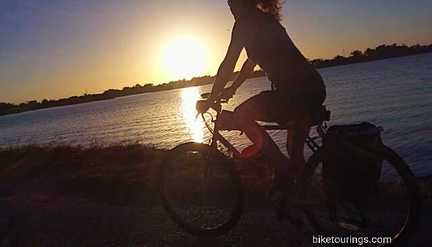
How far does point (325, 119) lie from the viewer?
5.18 meters

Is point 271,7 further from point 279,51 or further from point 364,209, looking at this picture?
point 364,209

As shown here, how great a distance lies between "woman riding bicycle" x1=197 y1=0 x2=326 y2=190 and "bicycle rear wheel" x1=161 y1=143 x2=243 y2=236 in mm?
684

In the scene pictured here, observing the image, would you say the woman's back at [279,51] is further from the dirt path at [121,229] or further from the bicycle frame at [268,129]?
the dirt path at [121,229]

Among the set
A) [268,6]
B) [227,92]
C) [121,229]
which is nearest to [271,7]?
[268,6]

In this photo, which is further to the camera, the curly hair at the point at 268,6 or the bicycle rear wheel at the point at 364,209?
the curly hair at the point at 268,6

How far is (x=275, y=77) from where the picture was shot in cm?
525

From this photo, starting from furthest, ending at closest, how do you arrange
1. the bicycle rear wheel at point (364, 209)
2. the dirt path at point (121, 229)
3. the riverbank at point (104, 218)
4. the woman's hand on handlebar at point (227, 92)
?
the riverbank at point (104, 218) < the dirt path at point (121, 229) < the woman's hand on handlebar at point (227, 92) < the bicycle rear wheel at point (364, 209)

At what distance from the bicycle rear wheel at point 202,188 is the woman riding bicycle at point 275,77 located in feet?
2.24

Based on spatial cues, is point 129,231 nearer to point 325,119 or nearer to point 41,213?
point 41,213

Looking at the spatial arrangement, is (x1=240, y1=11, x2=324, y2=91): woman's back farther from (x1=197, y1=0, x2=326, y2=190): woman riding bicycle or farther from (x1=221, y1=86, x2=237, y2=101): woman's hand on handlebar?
(x1=221, y1=86, x2=237, y2=101): woman's hand on handlebar

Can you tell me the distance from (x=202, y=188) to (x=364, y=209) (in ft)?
8.19

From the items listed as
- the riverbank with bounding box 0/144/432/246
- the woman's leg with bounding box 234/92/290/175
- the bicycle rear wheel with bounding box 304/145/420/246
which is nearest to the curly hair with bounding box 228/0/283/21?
the woman's leg with bounding box 234/92/290/175

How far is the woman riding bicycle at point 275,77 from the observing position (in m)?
5.15

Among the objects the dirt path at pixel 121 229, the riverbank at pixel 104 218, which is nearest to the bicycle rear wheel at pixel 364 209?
the dirt path at pixel 121 229
